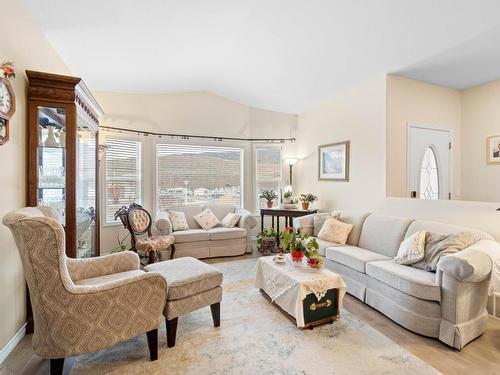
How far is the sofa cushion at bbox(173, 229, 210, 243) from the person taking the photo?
4250mm

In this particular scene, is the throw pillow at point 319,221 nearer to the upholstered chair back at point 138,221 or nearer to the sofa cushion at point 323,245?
the sofa cushion at point 323,245

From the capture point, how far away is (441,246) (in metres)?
2.45

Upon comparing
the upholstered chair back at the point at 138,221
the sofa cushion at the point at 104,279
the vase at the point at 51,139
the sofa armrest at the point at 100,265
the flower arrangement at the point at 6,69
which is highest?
the flower arrangement at the point at 6,69

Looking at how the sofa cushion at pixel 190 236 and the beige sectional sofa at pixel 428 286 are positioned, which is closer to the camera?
the beige sectional sofa at pixel 428 286

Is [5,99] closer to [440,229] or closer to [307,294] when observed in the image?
[307,294]

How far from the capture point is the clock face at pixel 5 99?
1.78 m

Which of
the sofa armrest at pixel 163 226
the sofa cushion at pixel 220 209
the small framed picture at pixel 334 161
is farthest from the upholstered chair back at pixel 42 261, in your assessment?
the small framed picture at pixel 334 161

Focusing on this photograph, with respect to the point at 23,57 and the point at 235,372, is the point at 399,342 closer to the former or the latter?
the point at 235,372

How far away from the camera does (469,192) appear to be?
156 inches

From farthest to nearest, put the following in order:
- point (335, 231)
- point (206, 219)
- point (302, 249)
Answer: point (206, 219)
point (335, 231)
point (302, 249)

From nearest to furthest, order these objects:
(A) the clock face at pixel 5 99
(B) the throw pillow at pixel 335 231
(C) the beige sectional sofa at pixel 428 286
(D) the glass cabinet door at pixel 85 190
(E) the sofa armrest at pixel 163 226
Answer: (A) the clock face at pixel 5 99 → (C) the beige sectional sofa at pixel 428 286 → (D) the glass cabinet door at pixel 85 190 → (B) the throw pillow at pixel 335 231 → (E) the sofa armrest at pixel 163 226

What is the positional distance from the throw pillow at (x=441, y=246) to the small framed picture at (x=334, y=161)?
6.40 ft

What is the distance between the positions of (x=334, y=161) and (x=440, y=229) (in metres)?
2.18

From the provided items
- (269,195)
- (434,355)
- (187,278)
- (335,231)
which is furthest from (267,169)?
(434,355)
